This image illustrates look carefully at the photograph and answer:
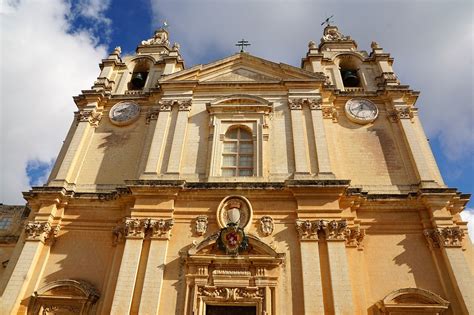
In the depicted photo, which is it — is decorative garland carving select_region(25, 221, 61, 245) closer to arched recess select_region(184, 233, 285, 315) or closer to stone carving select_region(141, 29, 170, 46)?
arched recess select_region(184, 233, 285, 315)

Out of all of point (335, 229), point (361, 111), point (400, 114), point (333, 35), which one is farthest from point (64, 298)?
point (333, 35)

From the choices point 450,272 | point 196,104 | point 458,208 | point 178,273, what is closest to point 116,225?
point 178,273

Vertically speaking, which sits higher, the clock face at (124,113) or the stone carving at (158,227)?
the clock face at (124,113)

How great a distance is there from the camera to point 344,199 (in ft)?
50.4

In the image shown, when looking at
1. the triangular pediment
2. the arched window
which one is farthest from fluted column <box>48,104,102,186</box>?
the arched window

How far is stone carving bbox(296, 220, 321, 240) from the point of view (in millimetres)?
14305

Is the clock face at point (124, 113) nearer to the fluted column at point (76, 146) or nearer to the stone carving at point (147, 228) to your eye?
the fluted column at point (76, 146)

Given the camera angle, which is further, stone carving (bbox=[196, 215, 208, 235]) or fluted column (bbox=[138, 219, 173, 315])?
stone carving (bbox=[196, 215, 208, 235])

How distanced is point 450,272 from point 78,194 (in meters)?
14.7

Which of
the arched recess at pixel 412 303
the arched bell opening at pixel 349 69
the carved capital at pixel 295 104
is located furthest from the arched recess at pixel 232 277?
the arched bell opening at pixel 349 69

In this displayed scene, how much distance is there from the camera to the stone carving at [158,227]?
14.7 metres

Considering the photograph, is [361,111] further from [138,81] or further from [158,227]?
[138,81]

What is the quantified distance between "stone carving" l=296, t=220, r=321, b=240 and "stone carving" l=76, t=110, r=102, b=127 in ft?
38.3

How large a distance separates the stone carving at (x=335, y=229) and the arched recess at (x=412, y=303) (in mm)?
2513
